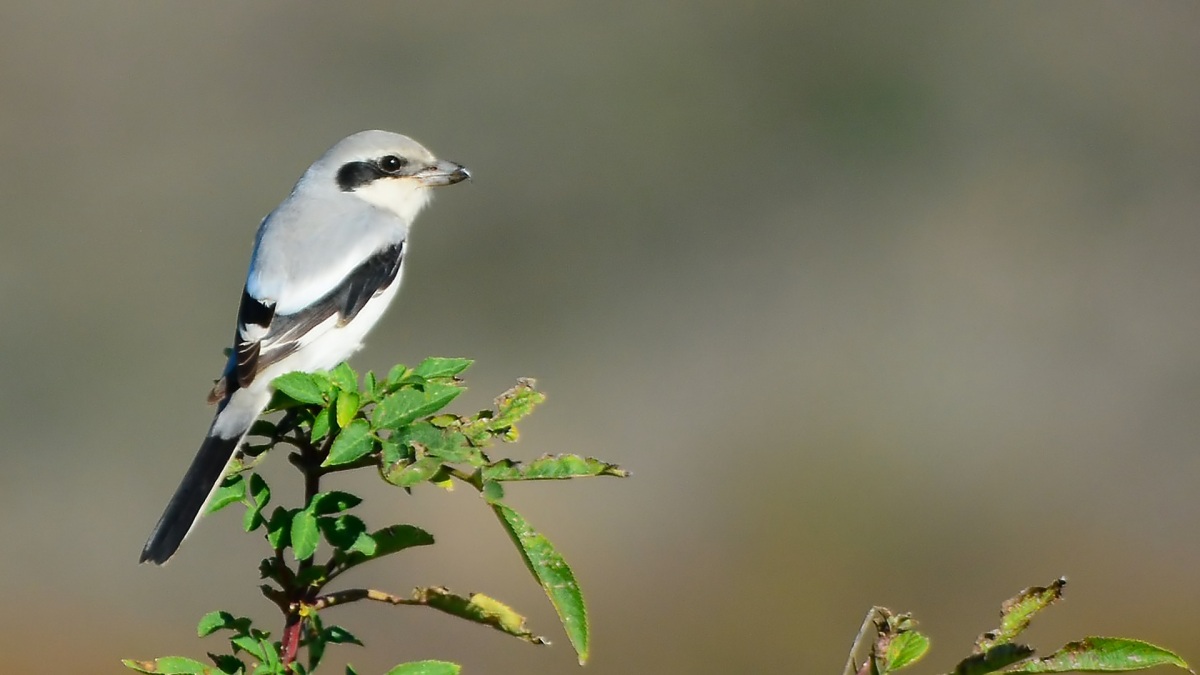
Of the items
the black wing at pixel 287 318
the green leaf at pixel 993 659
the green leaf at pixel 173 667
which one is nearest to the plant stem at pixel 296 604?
the green leaf at pixel 173 667

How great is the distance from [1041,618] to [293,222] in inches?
225

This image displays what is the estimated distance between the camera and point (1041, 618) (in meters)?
8.19

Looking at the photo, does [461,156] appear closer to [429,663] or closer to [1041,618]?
[1041,618]

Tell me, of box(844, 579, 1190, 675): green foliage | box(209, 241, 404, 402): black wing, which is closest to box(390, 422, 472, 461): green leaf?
box(844, 579, 1190, 675): green foliage

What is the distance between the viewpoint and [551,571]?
176 centimetres

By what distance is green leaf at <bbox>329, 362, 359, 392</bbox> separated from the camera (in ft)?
7.13

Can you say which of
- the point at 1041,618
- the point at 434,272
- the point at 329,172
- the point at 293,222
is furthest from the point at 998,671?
the point at 434,272

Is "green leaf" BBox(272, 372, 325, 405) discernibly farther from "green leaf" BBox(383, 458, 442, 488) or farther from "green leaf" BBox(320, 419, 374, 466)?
"green leaf" BBox(383, 458, 442, 488)

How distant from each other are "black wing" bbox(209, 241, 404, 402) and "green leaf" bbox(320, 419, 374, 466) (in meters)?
1.58

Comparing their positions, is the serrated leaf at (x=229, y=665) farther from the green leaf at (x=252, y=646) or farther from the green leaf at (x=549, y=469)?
the green leaf at (x=549, y=469)

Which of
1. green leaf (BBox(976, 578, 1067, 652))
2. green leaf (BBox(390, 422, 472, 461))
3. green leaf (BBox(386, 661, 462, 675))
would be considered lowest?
green leaf (BBox(386, 661, 462, 675))

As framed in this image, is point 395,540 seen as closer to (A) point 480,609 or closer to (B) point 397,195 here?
(A) point 480,609

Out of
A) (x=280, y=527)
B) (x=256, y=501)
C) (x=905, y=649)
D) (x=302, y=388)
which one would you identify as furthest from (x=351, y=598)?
(x=905, y=649)

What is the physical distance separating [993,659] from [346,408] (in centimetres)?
103
